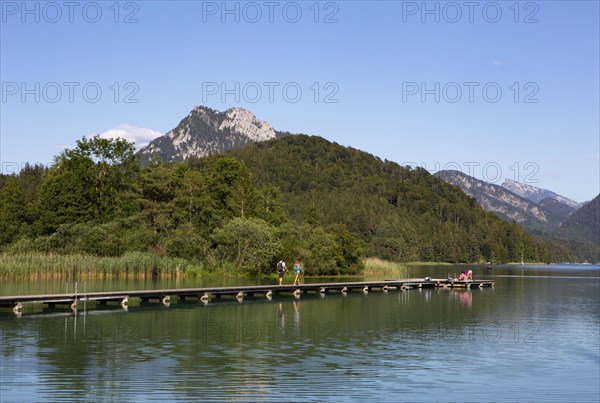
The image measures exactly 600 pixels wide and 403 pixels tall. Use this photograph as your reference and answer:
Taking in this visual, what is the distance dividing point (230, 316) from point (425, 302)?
1902 cm

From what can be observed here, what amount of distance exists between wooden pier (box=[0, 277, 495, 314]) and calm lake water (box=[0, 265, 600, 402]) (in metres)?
0.91

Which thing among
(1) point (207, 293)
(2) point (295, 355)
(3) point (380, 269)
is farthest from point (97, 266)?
(3) point (380, 269)

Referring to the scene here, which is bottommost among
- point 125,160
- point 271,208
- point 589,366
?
point 589,366

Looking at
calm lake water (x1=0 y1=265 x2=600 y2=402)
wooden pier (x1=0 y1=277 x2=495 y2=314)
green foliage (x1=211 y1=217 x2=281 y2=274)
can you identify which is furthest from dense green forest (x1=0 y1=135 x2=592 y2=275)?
calm lake water (x1=0 y1=265 x2=600 y2=402)

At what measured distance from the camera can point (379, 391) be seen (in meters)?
19.8

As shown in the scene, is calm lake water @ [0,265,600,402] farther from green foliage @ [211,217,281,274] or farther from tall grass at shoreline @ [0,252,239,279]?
green foliage @ [211,217,281,274]

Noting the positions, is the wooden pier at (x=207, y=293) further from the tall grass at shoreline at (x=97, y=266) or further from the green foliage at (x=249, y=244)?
the green foliage at (x=249, y=244)

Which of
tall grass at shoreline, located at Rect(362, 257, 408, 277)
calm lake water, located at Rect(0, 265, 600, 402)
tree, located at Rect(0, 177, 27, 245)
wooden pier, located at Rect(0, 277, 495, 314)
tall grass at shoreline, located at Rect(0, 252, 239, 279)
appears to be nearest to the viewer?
calm lake water, located at Rect(0, 265, 600, 402)

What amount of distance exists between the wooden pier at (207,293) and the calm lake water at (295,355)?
36.0 inches

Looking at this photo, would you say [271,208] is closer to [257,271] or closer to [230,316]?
[257,271]

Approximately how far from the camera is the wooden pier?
128 ft

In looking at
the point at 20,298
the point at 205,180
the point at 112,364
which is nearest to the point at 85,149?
the point at 205,180

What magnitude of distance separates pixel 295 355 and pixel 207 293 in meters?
24.5

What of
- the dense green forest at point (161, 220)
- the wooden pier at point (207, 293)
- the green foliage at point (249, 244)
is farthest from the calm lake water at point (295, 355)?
the dense green forest at point (161, 220)
